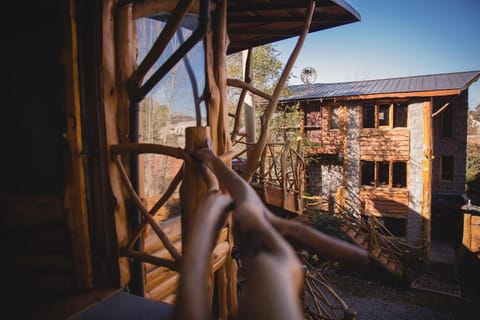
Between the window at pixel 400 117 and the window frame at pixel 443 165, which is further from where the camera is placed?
the window at pixel 400 117

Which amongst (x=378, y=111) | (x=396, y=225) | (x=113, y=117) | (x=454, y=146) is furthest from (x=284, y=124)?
(x=113, y=117)

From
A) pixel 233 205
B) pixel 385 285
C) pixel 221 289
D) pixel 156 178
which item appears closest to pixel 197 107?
pixel 156 178

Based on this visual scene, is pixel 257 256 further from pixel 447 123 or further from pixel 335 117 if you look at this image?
pixel 447 123

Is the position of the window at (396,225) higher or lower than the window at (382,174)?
lower

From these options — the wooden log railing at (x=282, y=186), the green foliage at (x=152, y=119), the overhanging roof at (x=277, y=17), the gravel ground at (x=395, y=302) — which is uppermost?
the overhanging roof at (x=277, y=17)

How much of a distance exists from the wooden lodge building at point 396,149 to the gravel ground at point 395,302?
2.88 meters

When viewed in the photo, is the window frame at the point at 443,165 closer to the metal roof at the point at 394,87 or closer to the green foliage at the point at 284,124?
the metal roof at the point at 394,87

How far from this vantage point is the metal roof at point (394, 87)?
12.9m

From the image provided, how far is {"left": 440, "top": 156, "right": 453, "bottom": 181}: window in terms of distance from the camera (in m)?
15.8

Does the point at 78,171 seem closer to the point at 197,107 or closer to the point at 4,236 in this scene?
the point at 4,236

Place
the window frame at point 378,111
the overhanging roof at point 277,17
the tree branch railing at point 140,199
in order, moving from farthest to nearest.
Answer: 1. the window frame at point 378,111
2. the overhanging roof at point 277,17
3. the tree branch railing at point 140,199

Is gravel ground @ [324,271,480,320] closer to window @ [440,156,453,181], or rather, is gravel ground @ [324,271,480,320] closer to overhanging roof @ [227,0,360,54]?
window @ [440,156,453,181]

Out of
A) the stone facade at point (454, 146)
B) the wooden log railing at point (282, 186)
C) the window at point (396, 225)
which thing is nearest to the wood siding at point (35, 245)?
the wooden log railing at point (282, 186)

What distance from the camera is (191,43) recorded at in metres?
1.95
